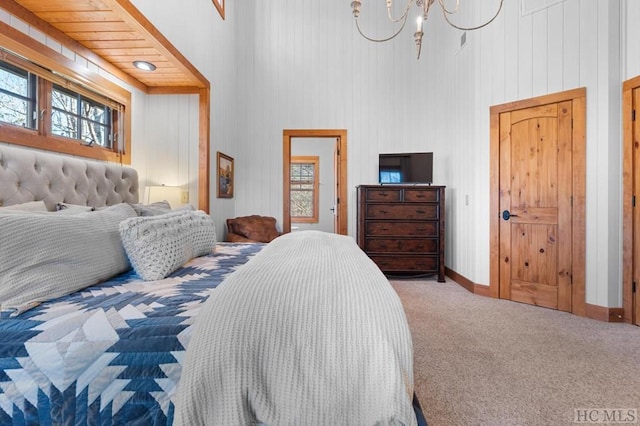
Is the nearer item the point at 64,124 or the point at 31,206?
the point at 31,206

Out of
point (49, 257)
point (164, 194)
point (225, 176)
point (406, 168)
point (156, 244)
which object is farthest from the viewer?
point (406, 168)

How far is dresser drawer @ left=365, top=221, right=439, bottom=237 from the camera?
3840mm

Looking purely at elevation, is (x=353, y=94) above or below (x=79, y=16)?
above

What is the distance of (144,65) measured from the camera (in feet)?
8.04

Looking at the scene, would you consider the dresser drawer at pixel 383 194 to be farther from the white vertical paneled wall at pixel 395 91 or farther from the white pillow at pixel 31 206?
the white pillow at pixel 31 206

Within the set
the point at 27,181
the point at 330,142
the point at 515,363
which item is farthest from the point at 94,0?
the point at 330,142

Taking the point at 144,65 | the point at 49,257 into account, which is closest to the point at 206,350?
the point at 49,257

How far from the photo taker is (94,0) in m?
1.64

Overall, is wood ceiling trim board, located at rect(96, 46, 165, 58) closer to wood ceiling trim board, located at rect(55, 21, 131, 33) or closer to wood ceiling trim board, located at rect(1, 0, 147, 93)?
wood ceiling trim board, located at rect(1, 0, 147, 93)

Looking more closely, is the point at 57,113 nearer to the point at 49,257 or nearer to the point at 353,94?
the point at 49,257

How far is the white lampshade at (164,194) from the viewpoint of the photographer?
269cm

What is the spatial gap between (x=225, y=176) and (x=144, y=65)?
155cm

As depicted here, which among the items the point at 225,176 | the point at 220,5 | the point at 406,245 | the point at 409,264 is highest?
the point at 220,5

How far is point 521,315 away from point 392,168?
7.43 feet
